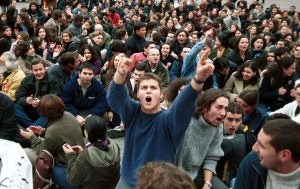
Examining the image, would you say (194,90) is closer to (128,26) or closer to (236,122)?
(236,122)

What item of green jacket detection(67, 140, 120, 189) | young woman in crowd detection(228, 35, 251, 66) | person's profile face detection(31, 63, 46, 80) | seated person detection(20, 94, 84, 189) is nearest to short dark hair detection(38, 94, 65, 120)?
seated person detection(20, 94, 84, 189)

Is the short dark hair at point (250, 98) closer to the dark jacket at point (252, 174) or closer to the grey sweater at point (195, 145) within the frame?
the grey sweater at point (195, 145)

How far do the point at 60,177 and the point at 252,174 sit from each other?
88.2 inches

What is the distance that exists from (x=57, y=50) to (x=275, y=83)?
14.3 ft

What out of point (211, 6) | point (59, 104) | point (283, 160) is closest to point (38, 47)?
point (59, 104)

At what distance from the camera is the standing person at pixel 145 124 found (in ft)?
9.55

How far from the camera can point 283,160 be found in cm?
237

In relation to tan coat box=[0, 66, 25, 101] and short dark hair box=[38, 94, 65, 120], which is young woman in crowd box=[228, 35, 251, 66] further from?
short dark hair box=[38, 94, 65, 120]

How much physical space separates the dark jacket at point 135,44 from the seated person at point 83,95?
3239 millimetres

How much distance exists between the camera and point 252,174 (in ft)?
8.29

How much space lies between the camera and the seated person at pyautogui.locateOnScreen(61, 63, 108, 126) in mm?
5875

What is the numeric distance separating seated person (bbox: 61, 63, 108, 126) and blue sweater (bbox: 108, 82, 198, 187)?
2.84 meters

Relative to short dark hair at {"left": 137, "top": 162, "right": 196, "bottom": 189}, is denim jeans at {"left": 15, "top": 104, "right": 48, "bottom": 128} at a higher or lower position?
lower

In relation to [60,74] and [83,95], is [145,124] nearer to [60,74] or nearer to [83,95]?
[83,95]
